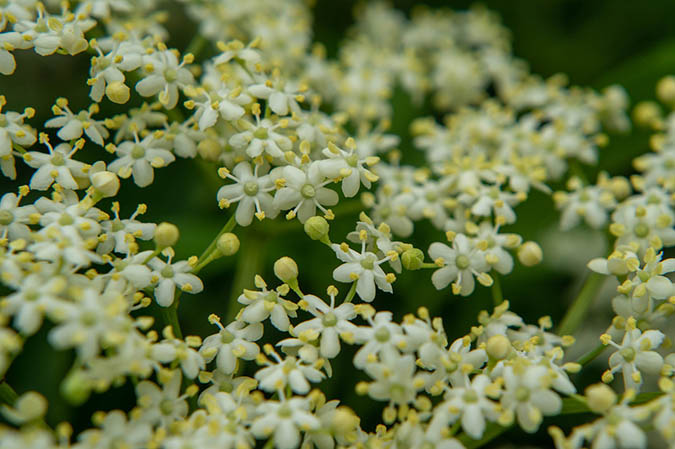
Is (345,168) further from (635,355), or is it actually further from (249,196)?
(635,355)

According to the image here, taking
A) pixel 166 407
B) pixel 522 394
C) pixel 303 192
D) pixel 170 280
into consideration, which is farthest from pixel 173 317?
pixel 522 394

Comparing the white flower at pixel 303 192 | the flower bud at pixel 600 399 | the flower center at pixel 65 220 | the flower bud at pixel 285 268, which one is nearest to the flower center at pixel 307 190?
the white flower at pixel 303 192

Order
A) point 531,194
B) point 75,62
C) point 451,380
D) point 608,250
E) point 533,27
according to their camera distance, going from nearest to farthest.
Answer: point 451,380 < point 608,250 < point 531,194 < point 75,62 < point 533,27

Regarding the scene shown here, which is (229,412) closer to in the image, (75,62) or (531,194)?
(531,194)

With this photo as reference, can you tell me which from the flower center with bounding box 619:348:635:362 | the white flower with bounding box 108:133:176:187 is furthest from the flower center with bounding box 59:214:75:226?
the flower center with bounding box 619:348:635:362

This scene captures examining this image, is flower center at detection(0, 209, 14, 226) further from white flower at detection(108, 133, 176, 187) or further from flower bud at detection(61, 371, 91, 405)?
flower bud at detection(61, 371, 91, 405)

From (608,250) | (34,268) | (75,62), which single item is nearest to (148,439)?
(34,268)
